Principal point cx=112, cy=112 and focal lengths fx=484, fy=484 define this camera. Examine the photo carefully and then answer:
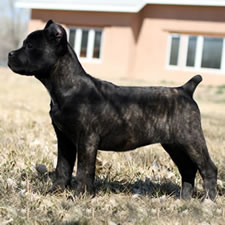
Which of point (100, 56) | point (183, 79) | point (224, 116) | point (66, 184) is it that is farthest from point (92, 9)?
point (66, 184)

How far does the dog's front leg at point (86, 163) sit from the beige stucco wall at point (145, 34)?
672 inches

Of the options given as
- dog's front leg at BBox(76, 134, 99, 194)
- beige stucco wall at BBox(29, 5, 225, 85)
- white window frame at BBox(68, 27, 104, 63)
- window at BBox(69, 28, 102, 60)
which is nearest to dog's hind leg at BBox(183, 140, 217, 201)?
dog's front leg at BBox(76, 134, 99, 194)

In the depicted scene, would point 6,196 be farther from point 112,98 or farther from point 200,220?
point 200,220

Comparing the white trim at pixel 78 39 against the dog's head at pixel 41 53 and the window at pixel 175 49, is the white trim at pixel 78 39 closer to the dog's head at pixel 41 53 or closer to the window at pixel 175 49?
the window at pixel 175 49

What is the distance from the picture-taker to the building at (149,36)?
2039 cm

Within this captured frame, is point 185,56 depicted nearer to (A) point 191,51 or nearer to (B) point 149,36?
(A) point 191,51

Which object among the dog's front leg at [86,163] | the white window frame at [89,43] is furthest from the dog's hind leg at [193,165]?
the white window frame at [89,43]

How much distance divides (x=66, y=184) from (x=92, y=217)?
2.76 feet

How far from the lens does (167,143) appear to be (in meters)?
4.06

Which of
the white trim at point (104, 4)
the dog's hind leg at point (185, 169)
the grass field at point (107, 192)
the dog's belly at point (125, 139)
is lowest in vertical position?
the grass field at point (107, 192)

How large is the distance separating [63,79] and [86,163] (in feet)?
2.27

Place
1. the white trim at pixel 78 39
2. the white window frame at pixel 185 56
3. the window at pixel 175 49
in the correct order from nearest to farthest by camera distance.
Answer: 1. the white window frame at pixel 185 56
2. the window at pixel 175 49
3. the white trim at pixel 78 39

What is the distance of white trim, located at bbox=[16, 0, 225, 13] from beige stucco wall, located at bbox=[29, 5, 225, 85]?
52 centimetres

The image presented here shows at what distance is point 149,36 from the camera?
2108 centimetres
